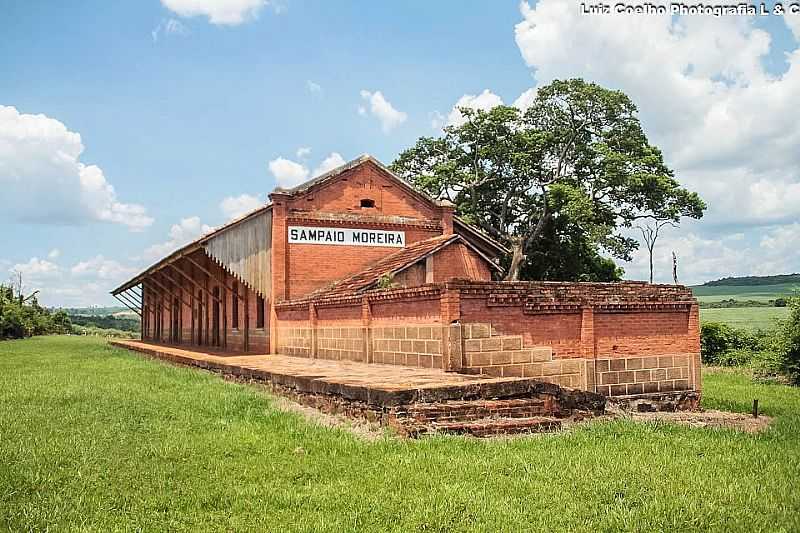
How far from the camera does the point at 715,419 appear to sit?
32.5 ft

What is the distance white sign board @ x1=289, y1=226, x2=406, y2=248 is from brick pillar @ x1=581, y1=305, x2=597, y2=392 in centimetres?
948

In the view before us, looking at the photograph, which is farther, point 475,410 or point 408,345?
point 408,345

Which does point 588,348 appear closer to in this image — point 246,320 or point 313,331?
point 313,331

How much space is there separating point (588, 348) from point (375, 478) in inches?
266

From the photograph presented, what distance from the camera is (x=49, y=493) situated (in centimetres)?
547

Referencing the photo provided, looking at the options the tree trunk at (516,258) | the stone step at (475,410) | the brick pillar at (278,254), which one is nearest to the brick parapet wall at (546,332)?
the stone step at (475,410)

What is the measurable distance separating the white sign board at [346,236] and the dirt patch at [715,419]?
11041 millimetres

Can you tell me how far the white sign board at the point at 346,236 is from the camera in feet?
63.5

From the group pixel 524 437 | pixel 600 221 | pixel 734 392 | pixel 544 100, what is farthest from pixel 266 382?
pixel 544 100

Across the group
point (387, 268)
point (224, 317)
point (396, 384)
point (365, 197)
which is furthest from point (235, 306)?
point (396, 384)

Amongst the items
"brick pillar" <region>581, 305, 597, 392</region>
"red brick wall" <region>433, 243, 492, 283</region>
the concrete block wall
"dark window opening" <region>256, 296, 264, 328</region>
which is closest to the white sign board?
"dark window opening" <region>256, 296, 264, 328</region>

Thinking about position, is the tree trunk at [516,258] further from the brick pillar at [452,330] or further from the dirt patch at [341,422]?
the dirt patch at [341,422]

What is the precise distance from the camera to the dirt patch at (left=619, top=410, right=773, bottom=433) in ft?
29.7

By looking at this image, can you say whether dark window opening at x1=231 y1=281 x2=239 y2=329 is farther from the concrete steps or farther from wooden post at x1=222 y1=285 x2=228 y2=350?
the concrete steps
